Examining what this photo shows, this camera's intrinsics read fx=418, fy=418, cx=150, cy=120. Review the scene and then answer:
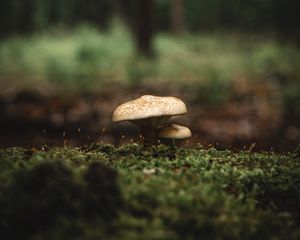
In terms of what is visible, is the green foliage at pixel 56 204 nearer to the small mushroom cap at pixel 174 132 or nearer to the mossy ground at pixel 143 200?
the mossy ground at pixel 143 200

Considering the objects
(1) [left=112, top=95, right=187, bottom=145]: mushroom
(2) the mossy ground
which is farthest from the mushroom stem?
(2) the mossy ground

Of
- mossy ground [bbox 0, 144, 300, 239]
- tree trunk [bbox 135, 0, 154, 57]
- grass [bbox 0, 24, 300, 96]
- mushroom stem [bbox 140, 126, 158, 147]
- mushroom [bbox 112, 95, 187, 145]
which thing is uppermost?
tree trunk [bbox 135, 0, 154, 57]

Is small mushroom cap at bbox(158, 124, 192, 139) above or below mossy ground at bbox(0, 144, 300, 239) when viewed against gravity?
above

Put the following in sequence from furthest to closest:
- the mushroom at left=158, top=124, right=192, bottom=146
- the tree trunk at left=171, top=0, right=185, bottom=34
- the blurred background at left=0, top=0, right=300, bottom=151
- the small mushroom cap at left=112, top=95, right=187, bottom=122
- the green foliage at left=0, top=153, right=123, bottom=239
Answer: the tree trunk at left=171, top=0, right=185, bottom=34 → the blurred background at left=0, top=0, right=300, bottom=151 → the mushroom at left=158, top=124, right=192, bottom=146 → the small mushroom cap at left=112, top=95, right=187, bottom=122 → the green foliage at left=0, top=153, right=123, bottom=239

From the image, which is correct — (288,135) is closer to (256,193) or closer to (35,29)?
(256,193)

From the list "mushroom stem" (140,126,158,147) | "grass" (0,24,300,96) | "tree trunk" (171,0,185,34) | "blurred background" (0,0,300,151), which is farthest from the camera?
"tree trunk" (171,0,185,34)

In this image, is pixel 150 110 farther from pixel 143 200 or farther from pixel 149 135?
pixel 143 200

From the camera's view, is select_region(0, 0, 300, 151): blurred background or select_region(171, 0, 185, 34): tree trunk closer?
select_region(0, 0, 300, 151): blurred background

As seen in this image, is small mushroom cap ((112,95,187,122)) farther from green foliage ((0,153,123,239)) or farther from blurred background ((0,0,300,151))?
green foliage ((0,153,123,239))
